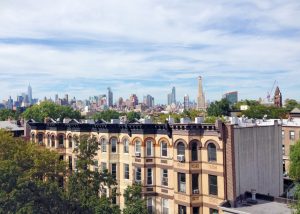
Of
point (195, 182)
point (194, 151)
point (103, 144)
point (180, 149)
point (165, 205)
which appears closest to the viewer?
point (195, 182)

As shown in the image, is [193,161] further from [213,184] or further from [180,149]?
[213,184]

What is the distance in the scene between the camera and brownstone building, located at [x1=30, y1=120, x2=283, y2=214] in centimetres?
3038

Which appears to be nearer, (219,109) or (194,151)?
(194,151)

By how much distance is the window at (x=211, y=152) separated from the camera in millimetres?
31005

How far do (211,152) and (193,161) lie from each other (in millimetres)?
1893

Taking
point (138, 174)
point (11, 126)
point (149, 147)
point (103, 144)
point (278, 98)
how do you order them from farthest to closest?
point (278, 98), point (11, 126), point (103, 144), point (138, 174), point (149, 147)

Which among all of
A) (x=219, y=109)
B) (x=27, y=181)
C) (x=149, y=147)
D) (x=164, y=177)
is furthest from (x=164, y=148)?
(x=219, y=109)

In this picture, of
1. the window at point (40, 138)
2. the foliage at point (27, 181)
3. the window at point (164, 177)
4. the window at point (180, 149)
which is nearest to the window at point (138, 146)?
the window at point (164, 177)

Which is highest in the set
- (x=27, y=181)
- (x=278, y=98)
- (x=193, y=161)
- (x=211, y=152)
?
(x=278, y=98)

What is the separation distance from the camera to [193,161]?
105ft

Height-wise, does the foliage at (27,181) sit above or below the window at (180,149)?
below

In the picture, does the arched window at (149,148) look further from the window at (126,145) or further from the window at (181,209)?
the window at (181,209)

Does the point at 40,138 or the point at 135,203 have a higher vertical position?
the point at 40,138

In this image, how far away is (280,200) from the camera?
98.0 ft
